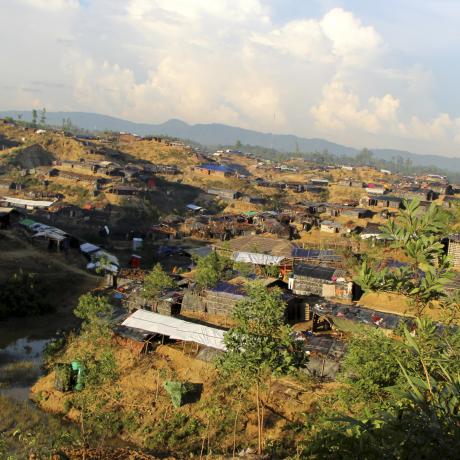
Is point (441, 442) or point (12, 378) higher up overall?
point (441, 442)

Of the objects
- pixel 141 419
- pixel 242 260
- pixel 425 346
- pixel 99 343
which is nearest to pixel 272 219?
pixel 242 260

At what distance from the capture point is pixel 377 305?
31594 millimetres

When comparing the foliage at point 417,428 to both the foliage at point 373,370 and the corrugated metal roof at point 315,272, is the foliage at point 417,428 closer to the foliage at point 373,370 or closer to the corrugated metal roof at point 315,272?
the foliage at point 373,370

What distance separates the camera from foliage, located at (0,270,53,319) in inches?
1273

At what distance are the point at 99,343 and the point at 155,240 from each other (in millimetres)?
32519

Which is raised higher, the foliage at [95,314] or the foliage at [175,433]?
the foliage at [95,314]

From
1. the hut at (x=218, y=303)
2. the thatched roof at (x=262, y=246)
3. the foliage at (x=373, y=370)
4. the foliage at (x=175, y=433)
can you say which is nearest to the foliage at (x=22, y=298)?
the hut at (x=218, y=303)

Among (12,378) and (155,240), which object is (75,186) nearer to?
(155,240)

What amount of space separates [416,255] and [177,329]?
1838 cm

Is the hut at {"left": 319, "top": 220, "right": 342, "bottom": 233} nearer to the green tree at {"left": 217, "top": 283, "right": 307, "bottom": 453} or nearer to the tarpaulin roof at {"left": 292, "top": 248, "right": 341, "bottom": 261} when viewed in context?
the tarpaulin roof at {"left": 292, "top": 248, "right": 341, "bottom": 261}

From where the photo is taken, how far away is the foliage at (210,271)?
31.2 m

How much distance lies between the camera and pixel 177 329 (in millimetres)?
23875

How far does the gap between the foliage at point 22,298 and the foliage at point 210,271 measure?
1228 centimetres

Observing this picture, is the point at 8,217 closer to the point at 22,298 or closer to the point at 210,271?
the point at 22,298
